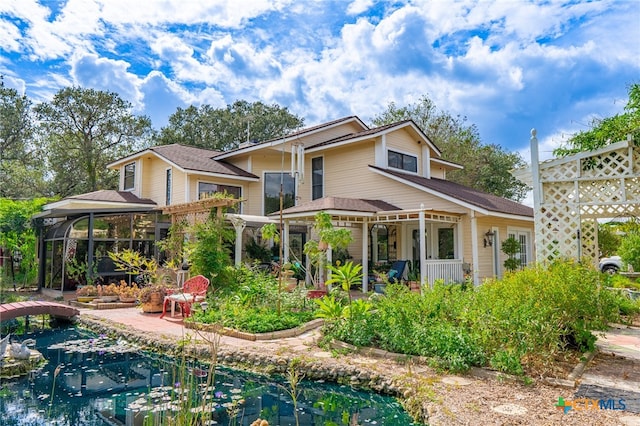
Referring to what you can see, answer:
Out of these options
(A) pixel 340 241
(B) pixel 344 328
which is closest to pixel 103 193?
(A) pixel 340 241

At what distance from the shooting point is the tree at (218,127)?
33.8 m

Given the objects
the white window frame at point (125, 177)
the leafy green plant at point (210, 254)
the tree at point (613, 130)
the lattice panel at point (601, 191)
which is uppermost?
the white window frame at point (125, 177)

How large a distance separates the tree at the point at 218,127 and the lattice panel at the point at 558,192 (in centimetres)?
2680

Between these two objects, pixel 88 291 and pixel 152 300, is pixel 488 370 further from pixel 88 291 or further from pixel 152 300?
pixel 88 291

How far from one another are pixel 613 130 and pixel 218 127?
2999 centimetres

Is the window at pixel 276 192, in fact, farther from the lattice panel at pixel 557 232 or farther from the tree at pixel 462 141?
the tree at pixel 462 141

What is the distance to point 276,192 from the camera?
17.8m

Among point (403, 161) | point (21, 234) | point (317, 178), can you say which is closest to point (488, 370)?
point (403, 161)

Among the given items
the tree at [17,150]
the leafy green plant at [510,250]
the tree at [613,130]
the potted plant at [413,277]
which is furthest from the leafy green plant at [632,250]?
the tree at [17,150]

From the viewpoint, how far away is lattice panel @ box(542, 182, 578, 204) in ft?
26.6

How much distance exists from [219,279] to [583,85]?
10.4 metres

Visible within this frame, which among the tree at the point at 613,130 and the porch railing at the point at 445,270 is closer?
the tree at the point at 613,130

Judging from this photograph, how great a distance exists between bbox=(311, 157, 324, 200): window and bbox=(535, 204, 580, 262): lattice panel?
9896mm

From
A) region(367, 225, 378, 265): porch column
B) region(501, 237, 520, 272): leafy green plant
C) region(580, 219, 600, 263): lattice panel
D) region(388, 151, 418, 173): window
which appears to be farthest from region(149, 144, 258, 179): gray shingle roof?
region(580, 219, 600, 263): lattice panel
